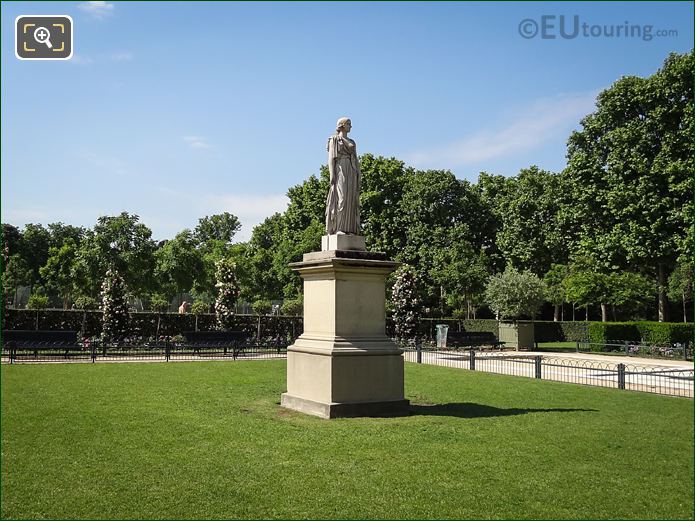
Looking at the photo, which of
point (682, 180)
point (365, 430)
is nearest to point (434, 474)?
point (365, 430)

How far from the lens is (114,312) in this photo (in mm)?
30094

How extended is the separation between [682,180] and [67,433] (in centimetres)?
3085

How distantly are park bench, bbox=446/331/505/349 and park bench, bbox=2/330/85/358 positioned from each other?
1789 cm

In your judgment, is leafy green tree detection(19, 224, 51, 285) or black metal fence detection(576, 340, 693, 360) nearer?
black metal fence detection(576, 340, 693, 360)

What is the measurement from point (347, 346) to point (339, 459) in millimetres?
3471

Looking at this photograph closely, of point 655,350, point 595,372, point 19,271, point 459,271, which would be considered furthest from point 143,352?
point 19,271

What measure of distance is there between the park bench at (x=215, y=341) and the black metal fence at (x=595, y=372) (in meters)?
7.80

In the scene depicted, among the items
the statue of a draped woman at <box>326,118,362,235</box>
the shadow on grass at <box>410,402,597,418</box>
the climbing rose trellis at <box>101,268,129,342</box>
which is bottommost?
the shadow on grass at <box>410,402,597,418</box>

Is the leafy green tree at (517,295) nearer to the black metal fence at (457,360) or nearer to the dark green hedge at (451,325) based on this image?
the black metal fence at (457,360)

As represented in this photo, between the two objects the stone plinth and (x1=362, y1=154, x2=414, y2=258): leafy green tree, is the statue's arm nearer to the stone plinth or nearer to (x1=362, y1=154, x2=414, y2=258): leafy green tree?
the stone plinth

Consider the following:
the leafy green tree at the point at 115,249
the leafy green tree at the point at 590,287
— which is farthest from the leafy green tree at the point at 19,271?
the leafy green tree at the point at 590,287

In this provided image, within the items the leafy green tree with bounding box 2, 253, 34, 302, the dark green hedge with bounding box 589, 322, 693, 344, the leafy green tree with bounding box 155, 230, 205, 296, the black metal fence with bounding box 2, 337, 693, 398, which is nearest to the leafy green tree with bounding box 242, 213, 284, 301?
the leafy green tree with bounding box 155, 230, 205, 296

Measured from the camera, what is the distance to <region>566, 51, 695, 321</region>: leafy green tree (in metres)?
31.3

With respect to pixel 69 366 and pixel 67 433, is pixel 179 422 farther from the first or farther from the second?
pixel 69 366
